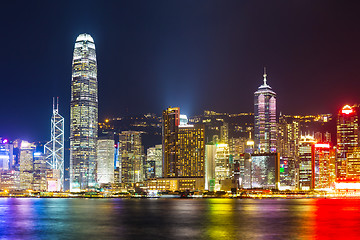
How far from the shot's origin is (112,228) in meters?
94.1

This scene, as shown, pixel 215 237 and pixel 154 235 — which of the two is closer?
pixel 215 237

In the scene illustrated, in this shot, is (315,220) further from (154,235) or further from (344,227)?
(154,235)

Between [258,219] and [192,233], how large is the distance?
27.1 meters

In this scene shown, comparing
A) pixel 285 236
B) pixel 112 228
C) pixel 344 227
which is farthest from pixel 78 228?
pixel 344 227

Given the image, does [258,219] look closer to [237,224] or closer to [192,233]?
[237,224]

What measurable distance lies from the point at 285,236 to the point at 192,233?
1398 centimetres


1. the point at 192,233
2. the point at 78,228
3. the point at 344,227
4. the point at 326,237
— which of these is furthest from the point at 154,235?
the point at 344,227

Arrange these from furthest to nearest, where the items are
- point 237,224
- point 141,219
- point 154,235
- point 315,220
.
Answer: point 141,219 → point 315,220 → point 237,224 → point 154,235

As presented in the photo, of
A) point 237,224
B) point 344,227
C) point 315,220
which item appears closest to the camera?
point 344,227

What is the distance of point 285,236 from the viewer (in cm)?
8100

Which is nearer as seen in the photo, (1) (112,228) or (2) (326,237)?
(2) (326,237)

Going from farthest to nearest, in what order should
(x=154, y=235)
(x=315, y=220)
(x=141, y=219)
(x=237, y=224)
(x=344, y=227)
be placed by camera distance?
(x=141, y=219)
(x=315, y=220)
(x=237, y=224)
(x=344, y=227)
(x=154, y=235)

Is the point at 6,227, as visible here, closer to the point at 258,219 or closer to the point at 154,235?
the point at 154,235

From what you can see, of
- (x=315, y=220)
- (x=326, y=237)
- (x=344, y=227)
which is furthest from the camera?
(x=315, y=220)
